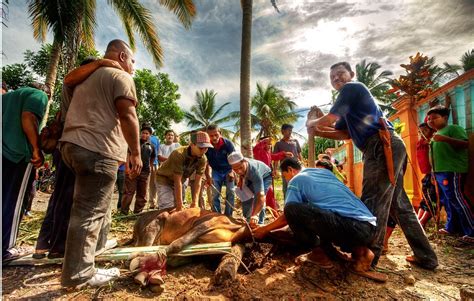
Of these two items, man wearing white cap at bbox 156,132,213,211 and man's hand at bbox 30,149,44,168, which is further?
man wearing white cap at bbox 156,132,213,211

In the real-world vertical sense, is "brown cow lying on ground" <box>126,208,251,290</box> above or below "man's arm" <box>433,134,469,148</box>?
below

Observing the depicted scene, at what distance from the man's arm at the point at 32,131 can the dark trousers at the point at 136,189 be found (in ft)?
9.09

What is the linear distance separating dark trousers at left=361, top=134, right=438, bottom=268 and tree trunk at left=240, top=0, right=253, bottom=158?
4.20 meters

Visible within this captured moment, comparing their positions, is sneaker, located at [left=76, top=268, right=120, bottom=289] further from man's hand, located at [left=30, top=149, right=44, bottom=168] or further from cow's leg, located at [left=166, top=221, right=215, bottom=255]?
man's hand, located at [left=30, top=149, right=44, bottom=168]

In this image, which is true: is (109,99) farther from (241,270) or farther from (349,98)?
(349,98)

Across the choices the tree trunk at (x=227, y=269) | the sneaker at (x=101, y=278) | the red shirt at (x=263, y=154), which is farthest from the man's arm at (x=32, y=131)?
the red shirt at (x=263, y=154)

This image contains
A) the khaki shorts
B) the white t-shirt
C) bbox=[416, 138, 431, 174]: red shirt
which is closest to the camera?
the khaki shorts

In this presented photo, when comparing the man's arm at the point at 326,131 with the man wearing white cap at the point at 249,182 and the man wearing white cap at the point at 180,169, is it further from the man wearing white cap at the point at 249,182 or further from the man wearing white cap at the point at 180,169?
the man wearing white cap at the point at 180,169

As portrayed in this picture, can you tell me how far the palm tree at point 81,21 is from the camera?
6.38 m

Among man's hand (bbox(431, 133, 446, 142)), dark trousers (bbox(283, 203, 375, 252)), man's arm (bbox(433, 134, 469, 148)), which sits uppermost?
man's hand (bbox(431, 133, 446, 142))

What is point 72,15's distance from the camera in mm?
6520

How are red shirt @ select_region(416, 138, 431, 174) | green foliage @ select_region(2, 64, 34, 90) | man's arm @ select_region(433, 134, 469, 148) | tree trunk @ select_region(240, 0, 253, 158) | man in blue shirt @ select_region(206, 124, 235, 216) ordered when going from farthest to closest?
green foliage @ select_region(2, 64, 34, 90)
tree trunk @ select_region(240, 0, 253, 158)
man in blue shirt @ select_region(206, 124, 235, 216)
red shirt @ select_region(416, 138, 431, 174)
man's arm @ select_region(433, 134, 469, 148)

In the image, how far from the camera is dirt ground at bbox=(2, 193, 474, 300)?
211 cm

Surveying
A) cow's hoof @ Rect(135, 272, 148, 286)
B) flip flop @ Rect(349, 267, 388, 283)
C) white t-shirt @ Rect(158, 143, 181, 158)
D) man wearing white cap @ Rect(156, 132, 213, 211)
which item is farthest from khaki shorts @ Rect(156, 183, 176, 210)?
white t-shirt @ Rect(158, 143, 181, 158)
